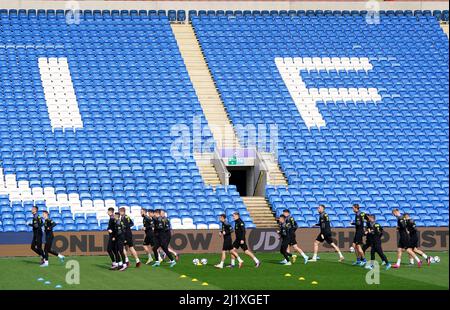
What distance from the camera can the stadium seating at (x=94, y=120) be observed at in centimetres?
3409

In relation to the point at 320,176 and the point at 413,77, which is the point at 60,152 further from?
the point at 413,77

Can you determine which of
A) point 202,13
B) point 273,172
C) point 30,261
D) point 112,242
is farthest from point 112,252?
point 202,13

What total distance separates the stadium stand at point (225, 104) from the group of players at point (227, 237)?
412cm

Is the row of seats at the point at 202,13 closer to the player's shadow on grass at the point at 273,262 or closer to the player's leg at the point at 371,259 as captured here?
the player's shadow on grass at the point at 273,262

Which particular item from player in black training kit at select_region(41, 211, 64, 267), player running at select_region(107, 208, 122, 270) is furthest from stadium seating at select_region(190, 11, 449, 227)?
player in black training kit at select_region(41, 211, 64, 267)

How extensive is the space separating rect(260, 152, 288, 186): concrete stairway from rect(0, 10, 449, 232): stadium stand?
31 centimetres

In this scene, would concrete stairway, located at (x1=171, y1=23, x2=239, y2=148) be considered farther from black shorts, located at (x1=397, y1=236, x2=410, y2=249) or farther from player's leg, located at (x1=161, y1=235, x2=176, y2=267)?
black shorts, located at (x1=397, y1=236, x2=410, y2=249)

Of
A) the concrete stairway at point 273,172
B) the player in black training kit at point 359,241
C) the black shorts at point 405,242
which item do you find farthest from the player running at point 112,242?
the concrete stairway at point 273,172

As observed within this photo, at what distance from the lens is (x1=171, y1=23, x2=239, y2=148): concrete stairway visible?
39031 millimetres

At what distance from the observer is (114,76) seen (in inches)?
1622

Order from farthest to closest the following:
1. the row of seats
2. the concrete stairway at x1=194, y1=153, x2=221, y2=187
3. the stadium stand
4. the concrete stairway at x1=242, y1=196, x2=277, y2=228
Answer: the row of seats, the concrete stairway at x1=194, y1=153, x2=221, y2=187, the stadium stand, the concrete stairway at x1=242, y1=196, x2=277, y2=228

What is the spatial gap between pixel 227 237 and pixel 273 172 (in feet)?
33.5

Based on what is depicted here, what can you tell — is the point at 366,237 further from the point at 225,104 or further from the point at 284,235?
the point at 225,104

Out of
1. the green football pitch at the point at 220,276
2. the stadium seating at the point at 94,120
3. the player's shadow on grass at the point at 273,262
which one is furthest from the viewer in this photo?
the stadium seating at the point at 94,120
